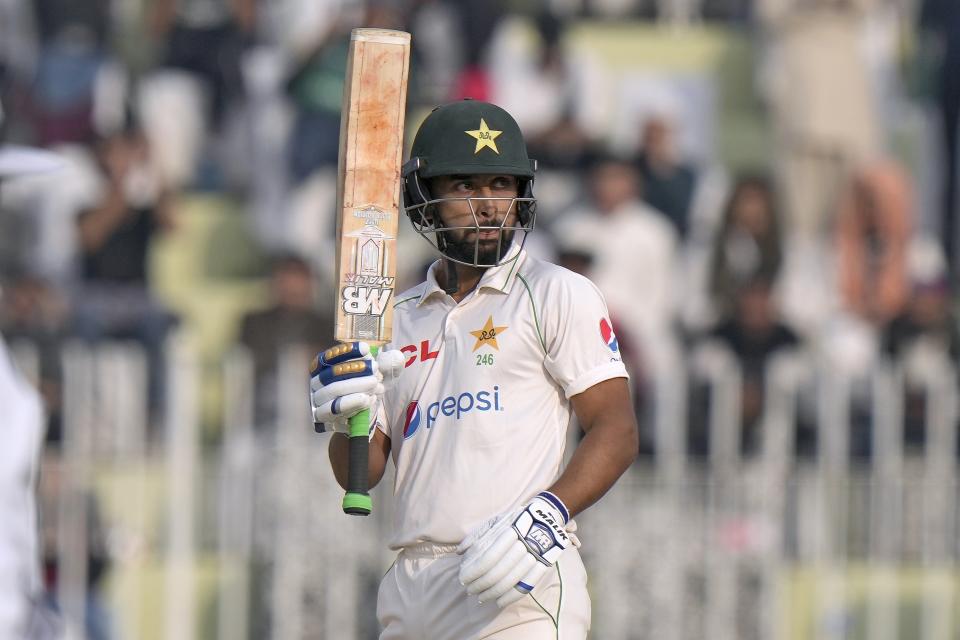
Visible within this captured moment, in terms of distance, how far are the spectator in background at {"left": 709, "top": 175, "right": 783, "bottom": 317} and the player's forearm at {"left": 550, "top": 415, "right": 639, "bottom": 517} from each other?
583cm

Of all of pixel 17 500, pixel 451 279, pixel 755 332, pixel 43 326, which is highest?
pixel 451 279

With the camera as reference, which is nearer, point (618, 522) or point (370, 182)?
point (370, 182)

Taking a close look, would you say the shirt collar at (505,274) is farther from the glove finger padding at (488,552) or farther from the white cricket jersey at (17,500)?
the white cricket jersey at (17,500)

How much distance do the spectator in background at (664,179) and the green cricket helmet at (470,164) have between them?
5.95 metres

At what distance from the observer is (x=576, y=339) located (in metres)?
4.22

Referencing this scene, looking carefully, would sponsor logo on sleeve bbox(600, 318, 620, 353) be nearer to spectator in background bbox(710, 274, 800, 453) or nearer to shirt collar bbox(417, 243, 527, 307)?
shirt collar bbox(417, 243, 527, 307)

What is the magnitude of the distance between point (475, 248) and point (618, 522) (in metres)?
4.42

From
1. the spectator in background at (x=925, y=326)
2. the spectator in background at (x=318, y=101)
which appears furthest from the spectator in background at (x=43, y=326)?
the spectator in background at (x=925, y=326)

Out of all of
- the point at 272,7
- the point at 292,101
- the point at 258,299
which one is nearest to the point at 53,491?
the point at 258,299

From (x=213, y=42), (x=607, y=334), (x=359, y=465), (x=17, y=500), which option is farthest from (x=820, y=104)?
(x=17, y=500)

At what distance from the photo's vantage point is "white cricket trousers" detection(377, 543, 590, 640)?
4.18 meters

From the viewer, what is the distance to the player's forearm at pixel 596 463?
413cm

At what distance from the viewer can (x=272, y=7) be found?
11.1 meters

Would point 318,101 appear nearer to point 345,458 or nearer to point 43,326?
point 43,326
